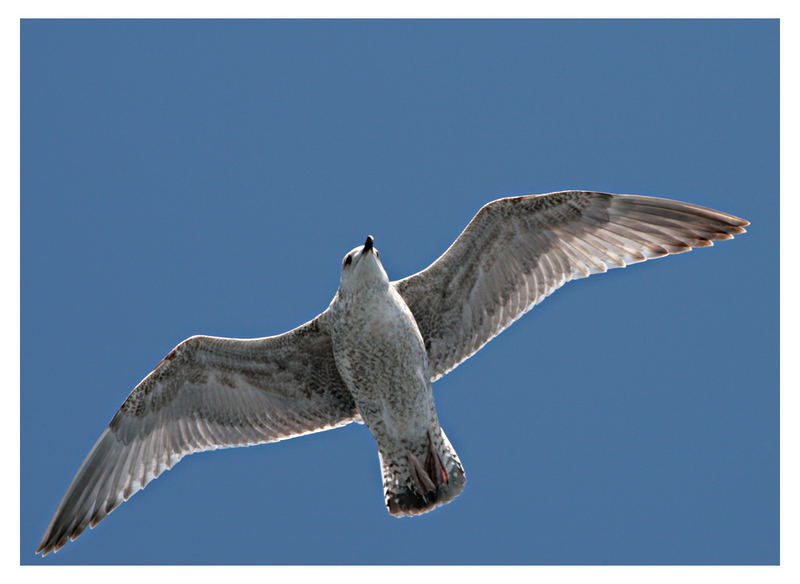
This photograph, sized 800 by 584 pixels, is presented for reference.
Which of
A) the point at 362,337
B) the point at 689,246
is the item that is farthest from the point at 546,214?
the point at 362,337

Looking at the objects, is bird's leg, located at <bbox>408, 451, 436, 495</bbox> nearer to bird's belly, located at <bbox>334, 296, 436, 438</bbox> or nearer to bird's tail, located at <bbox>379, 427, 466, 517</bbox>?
bird's tail, located at <bbox>379, 427, 466, 517</bbox>

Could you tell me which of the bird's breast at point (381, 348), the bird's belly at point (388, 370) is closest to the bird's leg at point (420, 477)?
the bird's belly at point (388, 370)

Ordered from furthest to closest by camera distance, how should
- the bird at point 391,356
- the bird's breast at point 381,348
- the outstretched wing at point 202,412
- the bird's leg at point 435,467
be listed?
1. the outstretched wing at point 202,412
2. the bird's leg at point 435,467
3. the bird at point 391,356
4. the bird's breast at point 381,348

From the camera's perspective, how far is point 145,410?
845 centimetres

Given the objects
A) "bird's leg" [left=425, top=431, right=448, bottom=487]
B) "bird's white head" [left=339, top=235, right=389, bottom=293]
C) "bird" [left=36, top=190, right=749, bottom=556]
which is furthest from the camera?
"bird's leg" [left=425, top=431, right=448, bottom=487]

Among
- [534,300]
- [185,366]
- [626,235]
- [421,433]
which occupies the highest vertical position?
[626,235]

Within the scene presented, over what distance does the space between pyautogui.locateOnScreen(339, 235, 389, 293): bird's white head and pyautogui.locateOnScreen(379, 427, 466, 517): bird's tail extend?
141 cm

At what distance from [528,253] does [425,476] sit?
204 cm

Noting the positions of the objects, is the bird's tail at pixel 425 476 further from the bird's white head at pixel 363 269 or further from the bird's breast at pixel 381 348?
the bird's white head at pixel 363 269

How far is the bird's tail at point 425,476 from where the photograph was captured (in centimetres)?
779

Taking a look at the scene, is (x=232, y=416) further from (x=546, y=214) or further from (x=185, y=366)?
(x=546, y=214)

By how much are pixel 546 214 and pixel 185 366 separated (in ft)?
11.0

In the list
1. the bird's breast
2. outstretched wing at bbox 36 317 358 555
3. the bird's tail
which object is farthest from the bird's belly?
outstretched wing at bbox 36 317 358 555

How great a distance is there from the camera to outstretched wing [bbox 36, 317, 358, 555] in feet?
26.6
